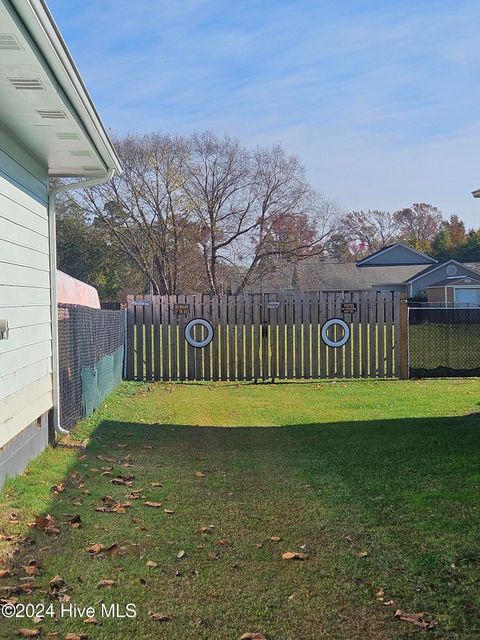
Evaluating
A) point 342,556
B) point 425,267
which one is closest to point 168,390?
point 342,556

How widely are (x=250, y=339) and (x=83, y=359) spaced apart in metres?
6.13

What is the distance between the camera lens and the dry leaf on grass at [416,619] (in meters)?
3.45

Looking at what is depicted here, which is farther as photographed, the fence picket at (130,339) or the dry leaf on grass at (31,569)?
the fence picket at (130,339)

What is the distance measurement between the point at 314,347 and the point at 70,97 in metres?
10.5

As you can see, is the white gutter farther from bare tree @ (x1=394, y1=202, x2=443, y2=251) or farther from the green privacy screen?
bare tree @ (x1=394, y1=202, x2=443, y2=251)

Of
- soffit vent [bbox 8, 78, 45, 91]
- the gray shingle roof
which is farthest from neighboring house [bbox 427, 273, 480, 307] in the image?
soffit vent [bbox 8, 78, 45, 91]

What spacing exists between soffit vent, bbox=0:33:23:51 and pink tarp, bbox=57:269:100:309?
23.6ft

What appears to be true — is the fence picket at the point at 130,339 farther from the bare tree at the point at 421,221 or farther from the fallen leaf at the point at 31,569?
the bare tree at the point at 421,221

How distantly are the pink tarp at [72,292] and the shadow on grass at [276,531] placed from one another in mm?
4500

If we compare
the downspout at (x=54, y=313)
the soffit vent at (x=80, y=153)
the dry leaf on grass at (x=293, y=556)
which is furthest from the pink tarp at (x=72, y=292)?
the dry leaf on grass at (x=293, y=556)

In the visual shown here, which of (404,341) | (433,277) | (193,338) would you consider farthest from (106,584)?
(433,277)

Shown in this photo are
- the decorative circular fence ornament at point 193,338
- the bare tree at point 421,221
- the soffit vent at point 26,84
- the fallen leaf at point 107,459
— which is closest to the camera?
the soffit vent at point 26,84

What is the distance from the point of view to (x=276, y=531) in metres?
4.98

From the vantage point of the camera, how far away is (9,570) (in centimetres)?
418
